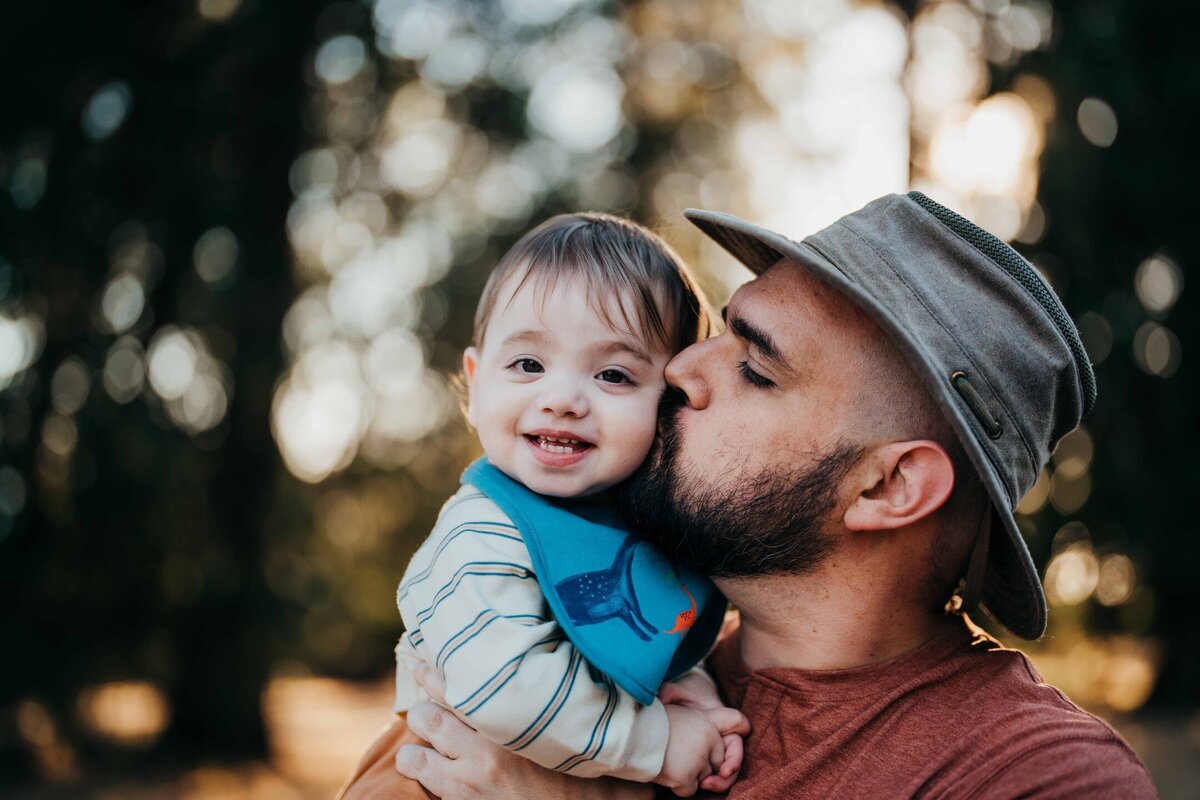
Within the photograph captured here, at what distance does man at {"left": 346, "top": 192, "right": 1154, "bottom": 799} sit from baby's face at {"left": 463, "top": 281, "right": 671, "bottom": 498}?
81 millimetres

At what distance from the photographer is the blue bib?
5.69ft

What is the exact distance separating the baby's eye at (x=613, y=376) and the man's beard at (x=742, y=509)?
0.19 metres

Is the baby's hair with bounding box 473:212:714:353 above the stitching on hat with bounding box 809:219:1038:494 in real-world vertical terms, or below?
above

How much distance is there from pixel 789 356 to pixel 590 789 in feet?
3.00

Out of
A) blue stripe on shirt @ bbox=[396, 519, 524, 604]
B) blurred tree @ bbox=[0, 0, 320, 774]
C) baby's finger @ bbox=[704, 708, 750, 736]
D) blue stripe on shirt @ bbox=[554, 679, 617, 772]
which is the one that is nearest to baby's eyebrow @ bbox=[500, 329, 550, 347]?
blue stripe on shirt @ bbox=[396, 519, 524, 604]

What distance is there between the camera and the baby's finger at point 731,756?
1.85 metres

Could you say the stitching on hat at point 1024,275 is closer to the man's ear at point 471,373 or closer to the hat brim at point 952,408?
the hat brim at point 952,408

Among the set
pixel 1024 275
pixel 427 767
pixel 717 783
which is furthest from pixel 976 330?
pixel 427 767

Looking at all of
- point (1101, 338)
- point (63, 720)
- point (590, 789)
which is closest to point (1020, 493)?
point (590, 789)

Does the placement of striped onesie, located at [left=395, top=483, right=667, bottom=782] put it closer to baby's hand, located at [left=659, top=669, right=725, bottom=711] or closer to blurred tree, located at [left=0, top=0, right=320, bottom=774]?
baby's hand, located at [left=659, top=669, right=725, bottom=711]

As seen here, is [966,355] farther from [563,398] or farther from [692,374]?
[563,398]

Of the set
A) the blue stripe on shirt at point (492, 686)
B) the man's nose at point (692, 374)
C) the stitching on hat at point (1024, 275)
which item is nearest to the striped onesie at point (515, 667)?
the blue stripe on shirt at point (492, 686)

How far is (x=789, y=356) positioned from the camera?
6.48 feet

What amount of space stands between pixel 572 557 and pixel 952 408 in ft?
2.37
